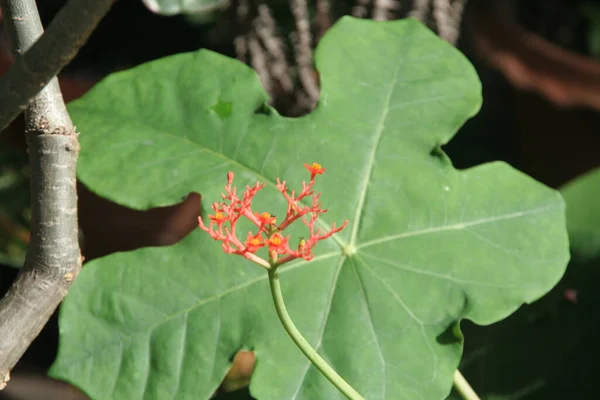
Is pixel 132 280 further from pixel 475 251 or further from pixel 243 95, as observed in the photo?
pixel 475 251

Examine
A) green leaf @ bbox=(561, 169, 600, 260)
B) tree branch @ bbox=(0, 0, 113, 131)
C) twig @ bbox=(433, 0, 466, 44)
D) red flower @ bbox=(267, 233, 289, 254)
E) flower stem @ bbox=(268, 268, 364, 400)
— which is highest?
tree branch @ bbox=(0, 0, 113, 131)

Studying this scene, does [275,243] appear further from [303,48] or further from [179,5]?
[303,48]

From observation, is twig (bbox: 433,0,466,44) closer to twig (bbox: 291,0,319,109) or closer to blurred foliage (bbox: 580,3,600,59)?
twig (bbox: 291,0,319,109)

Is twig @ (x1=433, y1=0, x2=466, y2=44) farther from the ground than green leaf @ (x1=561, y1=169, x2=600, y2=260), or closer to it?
farther from the ground

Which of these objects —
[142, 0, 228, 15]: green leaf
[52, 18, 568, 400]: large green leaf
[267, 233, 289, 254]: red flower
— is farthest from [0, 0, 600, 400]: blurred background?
[267, 233, 289, 254]: red flower

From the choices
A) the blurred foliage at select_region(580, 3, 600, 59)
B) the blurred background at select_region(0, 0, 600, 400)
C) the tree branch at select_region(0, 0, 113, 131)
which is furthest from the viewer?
the blurred foliage at select_region(580, 3, 600, 59)

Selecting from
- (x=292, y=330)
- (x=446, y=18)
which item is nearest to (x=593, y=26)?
(x=446, y=18)

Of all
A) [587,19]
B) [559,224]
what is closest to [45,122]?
[559,224]
